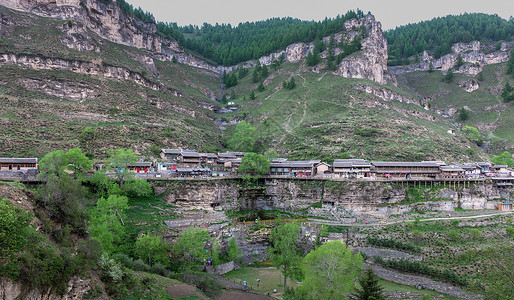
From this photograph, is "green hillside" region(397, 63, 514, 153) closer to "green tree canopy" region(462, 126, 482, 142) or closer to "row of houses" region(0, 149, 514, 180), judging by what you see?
"green tree canopy" region(462, 126, 482, 142)

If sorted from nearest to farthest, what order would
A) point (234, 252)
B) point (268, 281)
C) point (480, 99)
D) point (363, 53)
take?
1. point (268, 281)
2. point (234, 252)
3. point (363, 53)
4. point (480, 99)

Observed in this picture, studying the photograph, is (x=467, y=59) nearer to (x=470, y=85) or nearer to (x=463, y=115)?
(x=470, y=85)

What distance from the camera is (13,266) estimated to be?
1750cm

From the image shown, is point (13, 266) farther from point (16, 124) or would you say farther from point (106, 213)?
point (16, 124)

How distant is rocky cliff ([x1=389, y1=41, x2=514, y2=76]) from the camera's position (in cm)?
14100

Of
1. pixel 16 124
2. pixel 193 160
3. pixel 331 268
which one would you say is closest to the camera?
pixel 331 268

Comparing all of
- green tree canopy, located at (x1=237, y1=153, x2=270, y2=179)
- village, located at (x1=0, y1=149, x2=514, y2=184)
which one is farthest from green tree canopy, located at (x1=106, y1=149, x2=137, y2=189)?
green tree canopy, located at (x1=237, y1=153, x2=270, y2=179)

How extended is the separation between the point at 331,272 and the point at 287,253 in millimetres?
11066

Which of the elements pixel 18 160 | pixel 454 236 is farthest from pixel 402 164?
pixel 18 160

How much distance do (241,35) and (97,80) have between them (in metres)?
128

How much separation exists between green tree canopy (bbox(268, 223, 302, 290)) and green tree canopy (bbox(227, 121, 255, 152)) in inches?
1721

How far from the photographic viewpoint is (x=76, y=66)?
287 ft

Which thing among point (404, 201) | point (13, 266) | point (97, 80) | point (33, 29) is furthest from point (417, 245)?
point (33, 29)

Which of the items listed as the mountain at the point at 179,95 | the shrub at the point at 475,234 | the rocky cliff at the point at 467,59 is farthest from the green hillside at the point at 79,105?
the rocky cliff at the point at 467,59
